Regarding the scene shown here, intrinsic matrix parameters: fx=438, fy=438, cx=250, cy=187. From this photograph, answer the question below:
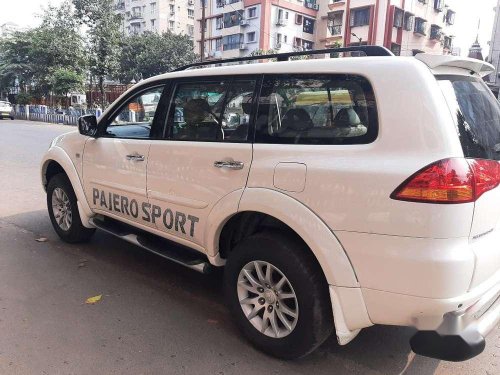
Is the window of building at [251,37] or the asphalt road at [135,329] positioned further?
the window of building at [251,37]

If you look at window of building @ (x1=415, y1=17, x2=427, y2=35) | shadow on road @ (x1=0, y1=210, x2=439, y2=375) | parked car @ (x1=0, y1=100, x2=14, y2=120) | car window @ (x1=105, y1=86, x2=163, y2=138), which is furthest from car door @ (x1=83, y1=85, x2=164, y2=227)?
window of building @ (x1=415, y1=17, x2=427, y2=35)

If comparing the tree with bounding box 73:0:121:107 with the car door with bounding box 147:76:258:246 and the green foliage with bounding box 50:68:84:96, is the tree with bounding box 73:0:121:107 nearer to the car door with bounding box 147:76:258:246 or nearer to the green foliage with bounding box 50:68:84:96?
the green foliage with bounding box 50:68:84:96

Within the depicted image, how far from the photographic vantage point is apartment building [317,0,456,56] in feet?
145

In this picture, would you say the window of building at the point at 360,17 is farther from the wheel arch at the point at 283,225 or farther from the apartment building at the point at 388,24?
the wheel arch at the point at 283,225

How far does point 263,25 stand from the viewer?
4969cm

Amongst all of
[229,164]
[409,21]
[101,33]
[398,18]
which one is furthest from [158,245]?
[409,21]

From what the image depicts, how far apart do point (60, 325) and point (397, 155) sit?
100 inches

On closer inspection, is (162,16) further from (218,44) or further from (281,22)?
(281,22)

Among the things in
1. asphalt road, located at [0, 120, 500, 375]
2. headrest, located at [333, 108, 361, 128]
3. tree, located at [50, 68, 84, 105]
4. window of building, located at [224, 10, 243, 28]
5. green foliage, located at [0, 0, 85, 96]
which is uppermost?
window of building, located at [224, 10, 243, 28]

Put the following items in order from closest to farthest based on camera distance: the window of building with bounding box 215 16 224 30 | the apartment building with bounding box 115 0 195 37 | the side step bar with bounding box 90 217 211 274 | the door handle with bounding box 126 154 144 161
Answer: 1. the side step bar with bounding box 90 217 211 274
2. the door handle with bounding box 126 154 144 161
3. the window of building with bounding box 215 16 224 30
4. the apartment building with bounding box 115 0 195 37

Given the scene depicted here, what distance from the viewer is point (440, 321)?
214cm

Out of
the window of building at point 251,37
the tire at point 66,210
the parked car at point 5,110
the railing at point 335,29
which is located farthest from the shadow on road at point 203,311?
the window of building at point 251,37

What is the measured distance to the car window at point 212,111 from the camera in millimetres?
2936

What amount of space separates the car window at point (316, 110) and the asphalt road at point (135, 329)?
140 centimetres
